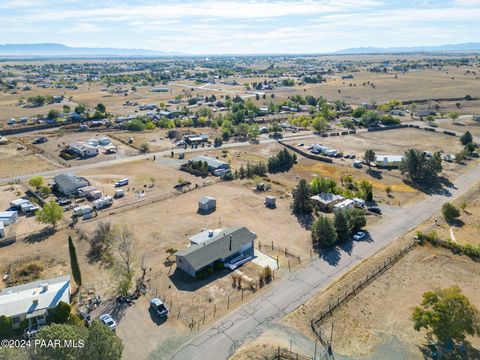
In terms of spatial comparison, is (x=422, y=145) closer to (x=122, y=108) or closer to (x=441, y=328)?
(x=441, y=328)

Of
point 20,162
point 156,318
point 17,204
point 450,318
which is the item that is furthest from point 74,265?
point 20,162

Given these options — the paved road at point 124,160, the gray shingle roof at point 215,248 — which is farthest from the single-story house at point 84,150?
the gray shingle roof at point 215,248

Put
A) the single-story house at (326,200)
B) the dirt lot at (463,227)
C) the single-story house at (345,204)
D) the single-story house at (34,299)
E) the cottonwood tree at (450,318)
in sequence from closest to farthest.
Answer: the cottonwood tree at (450,318) < the single-story house at (34,299) < the dirt lot at (463,227) < the single-story house at (345,204) < the single-story house at (326,200)

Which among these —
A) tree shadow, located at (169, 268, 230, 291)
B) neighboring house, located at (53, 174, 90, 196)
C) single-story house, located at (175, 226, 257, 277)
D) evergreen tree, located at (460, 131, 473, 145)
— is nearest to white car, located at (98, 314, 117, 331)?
tree shadow, located at (169, 268, 230, 291)

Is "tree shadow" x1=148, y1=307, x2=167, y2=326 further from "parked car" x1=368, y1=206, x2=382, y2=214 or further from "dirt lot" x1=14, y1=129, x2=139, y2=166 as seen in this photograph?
"dirt lot" x1=14, y1=129, x2=139, y2=166

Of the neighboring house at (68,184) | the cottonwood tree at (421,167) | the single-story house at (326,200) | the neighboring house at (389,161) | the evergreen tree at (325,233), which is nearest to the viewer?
the evergreen tree at (325,233)

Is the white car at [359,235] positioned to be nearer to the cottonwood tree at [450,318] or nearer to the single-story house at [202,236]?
the cottonwood tree at [450,318]

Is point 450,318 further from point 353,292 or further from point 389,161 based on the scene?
point 389,161
